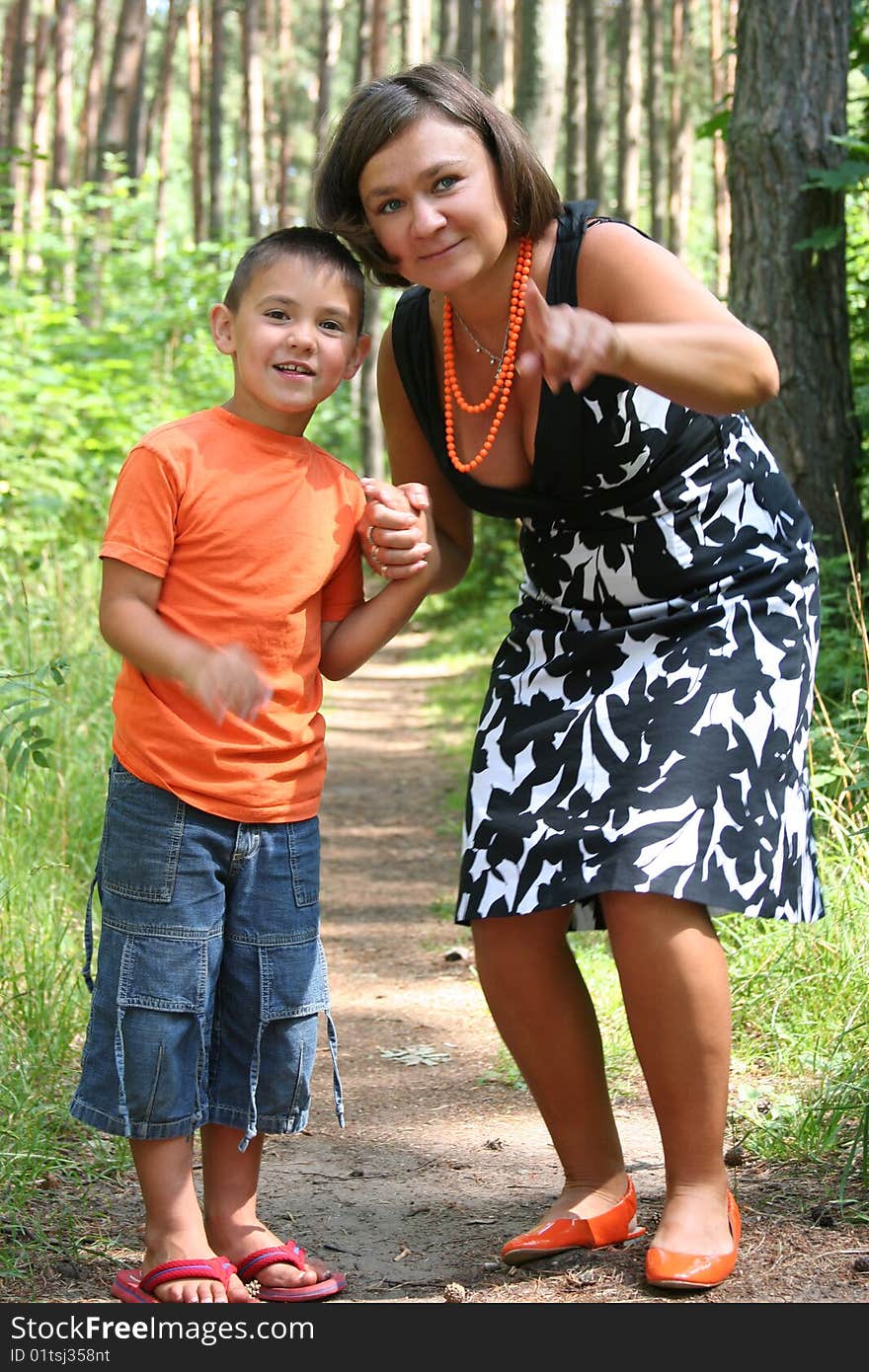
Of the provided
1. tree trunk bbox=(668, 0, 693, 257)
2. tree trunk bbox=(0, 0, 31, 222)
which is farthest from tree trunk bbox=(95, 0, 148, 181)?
tree trunk bbox=(668, 0, 693, 257)

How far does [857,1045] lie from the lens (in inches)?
133

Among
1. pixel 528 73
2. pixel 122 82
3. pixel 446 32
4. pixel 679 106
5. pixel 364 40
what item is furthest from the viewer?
pixel 679 106

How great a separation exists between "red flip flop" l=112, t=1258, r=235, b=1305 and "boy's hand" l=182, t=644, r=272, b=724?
95 cm

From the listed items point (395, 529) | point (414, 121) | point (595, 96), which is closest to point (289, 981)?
point (395, 529)

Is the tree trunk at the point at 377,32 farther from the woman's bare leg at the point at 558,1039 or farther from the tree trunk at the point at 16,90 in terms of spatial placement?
the woman's bare leg at the point at 558,1039

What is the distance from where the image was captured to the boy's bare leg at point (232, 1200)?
8.95 feet

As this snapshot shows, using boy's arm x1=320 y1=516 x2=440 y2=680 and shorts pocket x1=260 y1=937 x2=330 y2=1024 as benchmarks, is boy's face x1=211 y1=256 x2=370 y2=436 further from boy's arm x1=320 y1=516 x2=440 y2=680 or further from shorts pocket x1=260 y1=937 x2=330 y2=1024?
shorts pocket x1=260 y1=937 x2=330 y2=1024

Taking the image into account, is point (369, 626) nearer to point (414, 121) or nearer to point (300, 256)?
point (300, 256)

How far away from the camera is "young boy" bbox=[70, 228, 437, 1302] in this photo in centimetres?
256

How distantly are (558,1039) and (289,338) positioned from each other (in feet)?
4.48

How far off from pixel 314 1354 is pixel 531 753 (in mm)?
1087

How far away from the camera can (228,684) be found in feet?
7.84

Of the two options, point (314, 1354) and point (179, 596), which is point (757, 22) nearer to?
point (179, 596)

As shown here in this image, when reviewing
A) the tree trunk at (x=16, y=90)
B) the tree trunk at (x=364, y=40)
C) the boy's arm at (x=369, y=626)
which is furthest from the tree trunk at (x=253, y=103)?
the boy's arm at (x=369, y=626)
